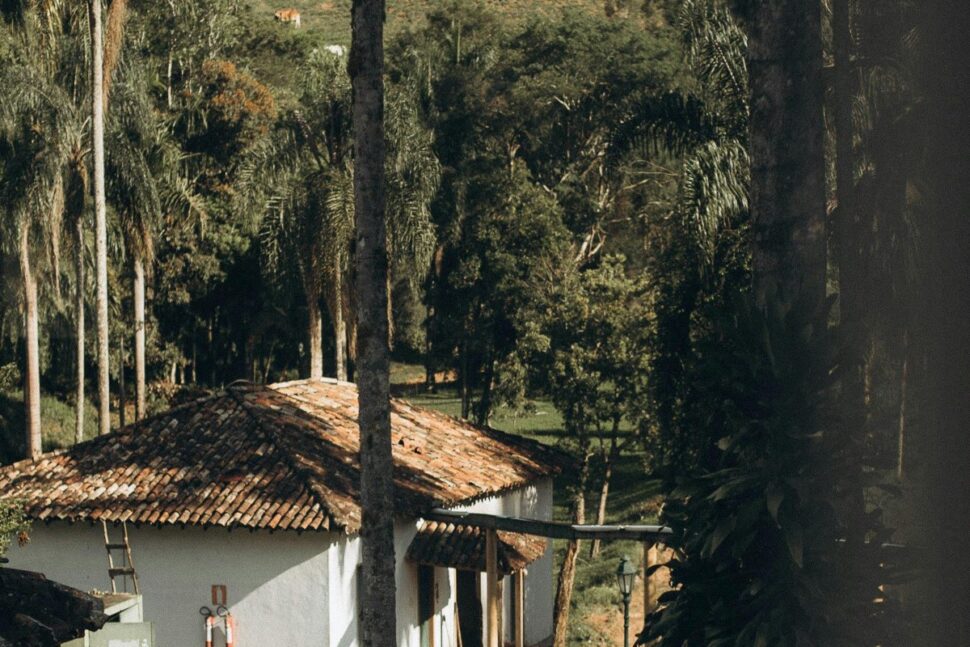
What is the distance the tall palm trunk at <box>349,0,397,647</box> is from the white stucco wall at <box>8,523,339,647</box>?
3.77 meters

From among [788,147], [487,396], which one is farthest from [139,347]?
[788,147]

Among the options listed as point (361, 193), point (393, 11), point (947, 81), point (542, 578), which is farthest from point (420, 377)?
point (947, 81)

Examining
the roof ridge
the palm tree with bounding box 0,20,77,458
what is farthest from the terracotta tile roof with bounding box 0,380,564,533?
the palm tree with bounding box 0,20,77,458

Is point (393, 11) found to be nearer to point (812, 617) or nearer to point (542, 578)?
point (542, 578)

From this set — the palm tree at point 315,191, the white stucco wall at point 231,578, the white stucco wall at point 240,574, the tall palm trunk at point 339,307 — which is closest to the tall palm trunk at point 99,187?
the palm tree at point 315,191

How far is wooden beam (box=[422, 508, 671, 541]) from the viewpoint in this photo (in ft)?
42.0

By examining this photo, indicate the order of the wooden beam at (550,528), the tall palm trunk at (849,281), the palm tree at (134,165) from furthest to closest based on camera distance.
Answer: the palm tree at (134,165) < the wooden beam at (550,528) < the tall palm trunk at (849,281)

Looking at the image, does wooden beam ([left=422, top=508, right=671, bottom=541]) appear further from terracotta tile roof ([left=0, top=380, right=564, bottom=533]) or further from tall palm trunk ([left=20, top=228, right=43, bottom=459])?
tall palm trunk ([left=20, top=228, right=43, bottom=459])

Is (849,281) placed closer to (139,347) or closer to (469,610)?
(469,610)

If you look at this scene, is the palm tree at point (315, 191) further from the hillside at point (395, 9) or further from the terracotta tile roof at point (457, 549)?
the hillside at point (395, 9)

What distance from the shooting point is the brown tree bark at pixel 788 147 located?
33.5 feet

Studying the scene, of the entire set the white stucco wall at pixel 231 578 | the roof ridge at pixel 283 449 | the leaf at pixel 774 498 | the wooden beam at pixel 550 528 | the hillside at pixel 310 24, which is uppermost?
the hillside at pixel 310 24

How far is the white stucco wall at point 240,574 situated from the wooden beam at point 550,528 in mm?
872

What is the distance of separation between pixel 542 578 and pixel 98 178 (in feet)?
40.3
